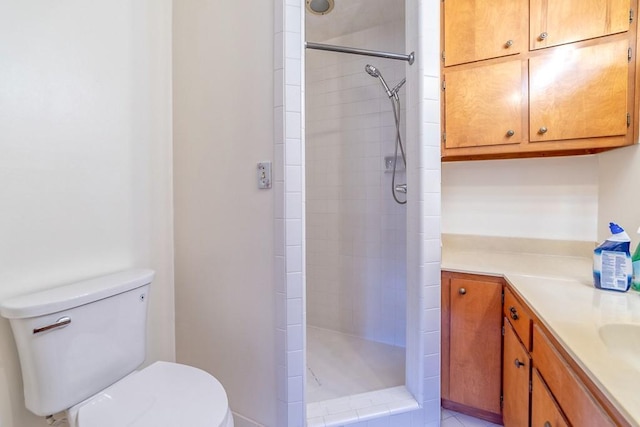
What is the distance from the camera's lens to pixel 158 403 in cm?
96

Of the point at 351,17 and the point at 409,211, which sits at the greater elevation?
the point at 351,17

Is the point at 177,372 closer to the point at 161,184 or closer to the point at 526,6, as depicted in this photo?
the point at 161,184

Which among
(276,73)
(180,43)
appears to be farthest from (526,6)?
(180,43)

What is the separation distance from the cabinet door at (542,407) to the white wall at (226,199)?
39.4 inches

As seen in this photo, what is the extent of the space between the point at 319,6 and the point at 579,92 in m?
1.52

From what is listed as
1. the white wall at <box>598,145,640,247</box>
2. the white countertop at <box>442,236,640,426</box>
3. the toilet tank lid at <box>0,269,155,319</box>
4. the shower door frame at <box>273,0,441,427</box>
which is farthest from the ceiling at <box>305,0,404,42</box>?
the toilet tank lid at <box>0,269,155,319</box>

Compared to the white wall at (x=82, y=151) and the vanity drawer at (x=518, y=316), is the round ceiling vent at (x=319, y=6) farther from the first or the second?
the vanity drawer at (x=518, y=316)

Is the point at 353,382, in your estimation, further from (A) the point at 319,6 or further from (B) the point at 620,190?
(A) the point at 319,6

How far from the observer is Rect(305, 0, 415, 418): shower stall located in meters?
2.03

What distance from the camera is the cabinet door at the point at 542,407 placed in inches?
31.9

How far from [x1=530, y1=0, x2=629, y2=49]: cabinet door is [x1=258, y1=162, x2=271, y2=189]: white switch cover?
1464mm

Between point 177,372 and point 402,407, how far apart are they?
3.36ft

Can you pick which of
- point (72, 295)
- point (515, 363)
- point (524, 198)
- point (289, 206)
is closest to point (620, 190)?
point (524, 198)

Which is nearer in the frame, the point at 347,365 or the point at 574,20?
the point at 574,20
